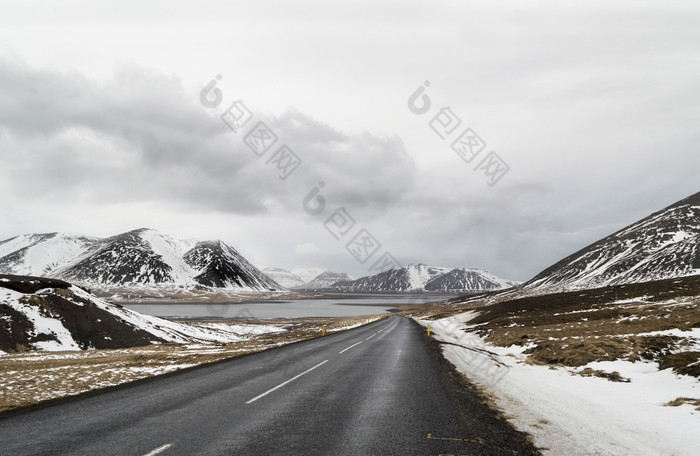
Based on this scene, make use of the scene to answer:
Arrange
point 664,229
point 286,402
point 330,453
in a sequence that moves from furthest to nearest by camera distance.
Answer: point 664,229 < point 286,402 < point 330,453

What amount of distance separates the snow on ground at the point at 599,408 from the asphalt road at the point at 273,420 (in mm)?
1037

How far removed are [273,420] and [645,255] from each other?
18439 centimetres

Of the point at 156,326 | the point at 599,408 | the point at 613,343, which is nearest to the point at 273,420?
the point at 599,408

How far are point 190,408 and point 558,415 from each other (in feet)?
32.2

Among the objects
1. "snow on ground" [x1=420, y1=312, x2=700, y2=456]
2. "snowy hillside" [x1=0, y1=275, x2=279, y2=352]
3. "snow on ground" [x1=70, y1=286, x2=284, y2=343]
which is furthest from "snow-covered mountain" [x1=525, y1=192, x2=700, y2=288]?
"snowy hillside" [x1=0, y1=275, x2=279, y2=352]

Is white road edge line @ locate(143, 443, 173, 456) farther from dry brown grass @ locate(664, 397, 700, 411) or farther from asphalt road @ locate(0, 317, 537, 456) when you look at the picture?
dry brown grass @ locate(664, 397, 700, 411)

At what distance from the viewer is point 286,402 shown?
10.4 m

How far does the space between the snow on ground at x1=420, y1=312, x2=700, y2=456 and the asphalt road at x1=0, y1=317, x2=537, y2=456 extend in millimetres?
1037

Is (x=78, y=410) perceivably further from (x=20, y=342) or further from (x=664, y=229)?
(x=664, y=229)

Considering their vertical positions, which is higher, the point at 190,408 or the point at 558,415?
the point at 190,408

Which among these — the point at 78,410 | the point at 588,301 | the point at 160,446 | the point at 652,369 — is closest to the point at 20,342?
the point at 78,410

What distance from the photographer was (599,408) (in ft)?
35.4

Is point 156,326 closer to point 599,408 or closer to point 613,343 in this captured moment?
point 613,343

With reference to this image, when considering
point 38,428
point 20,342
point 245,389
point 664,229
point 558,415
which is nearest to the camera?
point 38,428
